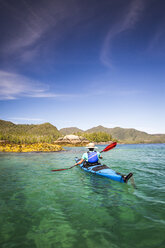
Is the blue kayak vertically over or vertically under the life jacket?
under

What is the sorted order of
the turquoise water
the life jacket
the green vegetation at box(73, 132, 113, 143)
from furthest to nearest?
the green vegetation at box(73, 132, 113, 143) < the life jacket < the turquoise water

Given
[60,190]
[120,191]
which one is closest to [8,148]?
[60,190]

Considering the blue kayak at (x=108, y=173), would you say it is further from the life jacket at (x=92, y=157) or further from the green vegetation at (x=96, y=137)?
the green vegetation at (x=96, y=137)

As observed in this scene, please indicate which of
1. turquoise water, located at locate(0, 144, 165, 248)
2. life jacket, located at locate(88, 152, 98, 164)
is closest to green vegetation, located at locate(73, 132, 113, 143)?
life jacket, located at locate(88, 152, 98, 164)

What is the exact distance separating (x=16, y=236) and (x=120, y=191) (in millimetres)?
4857

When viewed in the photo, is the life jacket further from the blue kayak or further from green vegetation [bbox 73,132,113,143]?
green vegetation [bbox 73,132,113,143]

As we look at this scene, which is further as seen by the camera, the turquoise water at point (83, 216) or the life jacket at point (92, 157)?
the life jacket at point (92, 157)

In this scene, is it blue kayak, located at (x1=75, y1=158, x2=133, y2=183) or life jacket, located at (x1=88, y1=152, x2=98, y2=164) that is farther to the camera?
life jacket, located at (x1=88, y1=152, x2=98, y2=164)

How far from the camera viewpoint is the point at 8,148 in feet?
98.0

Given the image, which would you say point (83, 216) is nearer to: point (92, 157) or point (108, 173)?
point (108, 173)

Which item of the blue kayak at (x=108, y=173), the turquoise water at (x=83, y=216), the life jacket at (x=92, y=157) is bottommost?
the turquoise water at (x=83, y=216)

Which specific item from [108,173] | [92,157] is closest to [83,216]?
[108,173]

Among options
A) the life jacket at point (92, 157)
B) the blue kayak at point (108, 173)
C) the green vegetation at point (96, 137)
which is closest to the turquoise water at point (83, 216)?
the blue kayak at point (108, 173)

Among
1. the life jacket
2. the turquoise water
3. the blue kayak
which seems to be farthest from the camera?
the life jacket
